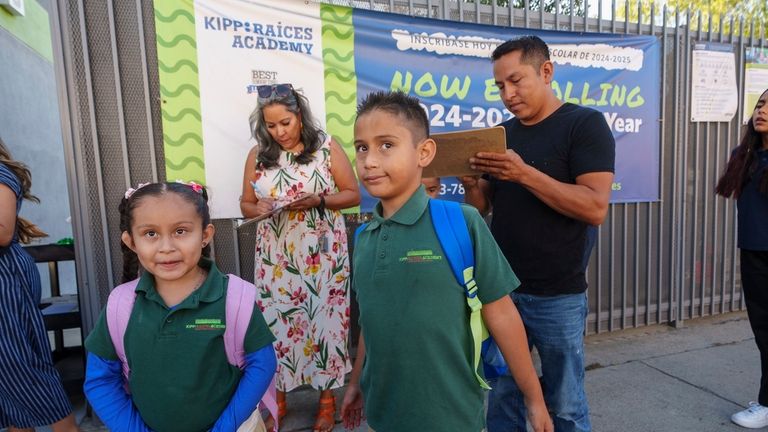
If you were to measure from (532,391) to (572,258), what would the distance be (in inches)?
27.1

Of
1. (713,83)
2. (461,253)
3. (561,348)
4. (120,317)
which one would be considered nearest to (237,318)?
(120,317)

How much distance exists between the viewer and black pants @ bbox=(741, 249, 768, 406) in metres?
2.77

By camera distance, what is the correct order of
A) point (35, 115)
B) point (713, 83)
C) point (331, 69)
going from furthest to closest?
1. point (35, 115)
2. point (713, 83)
3. point (331, 69)

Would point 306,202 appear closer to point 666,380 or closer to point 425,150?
point 425,150

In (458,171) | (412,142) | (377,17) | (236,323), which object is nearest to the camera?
(412,142)

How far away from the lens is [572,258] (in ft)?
6.40

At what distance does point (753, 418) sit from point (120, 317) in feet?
11.5

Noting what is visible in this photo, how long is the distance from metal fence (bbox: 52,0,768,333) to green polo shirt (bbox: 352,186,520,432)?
7.05 ft

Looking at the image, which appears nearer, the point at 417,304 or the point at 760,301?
the point at 417,304

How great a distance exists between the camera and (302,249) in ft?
9.13

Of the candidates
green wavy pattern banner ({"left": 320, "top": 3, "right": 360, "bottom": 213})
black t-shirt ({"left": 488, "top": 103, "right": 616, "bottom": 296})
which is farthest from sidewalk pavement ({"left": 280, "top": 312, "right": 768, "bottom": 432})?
green wavy pattern banner ({"left": 320, "top": 3, "right": 360, "bottom": 213})

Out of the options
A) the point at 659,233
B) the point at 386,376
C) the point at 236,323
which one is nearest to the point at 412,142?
the point at 386,376

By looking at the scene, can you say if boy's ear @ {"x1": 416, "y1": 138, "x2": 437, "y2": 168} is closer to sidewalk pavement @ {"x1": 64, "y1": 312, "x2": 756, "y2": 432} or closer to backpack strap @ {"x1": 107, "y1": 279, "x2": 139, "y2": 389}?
backpack strap @ {"x1": 107, "y1": 279, "x2": 139, "y2": 389}

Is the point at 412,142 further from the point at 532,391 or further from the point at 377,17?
the point at 377,17
